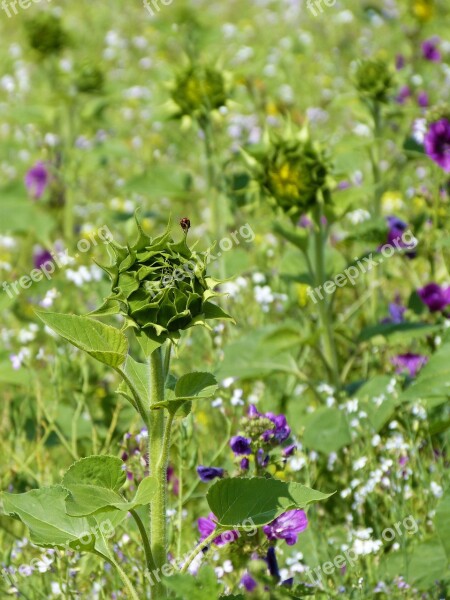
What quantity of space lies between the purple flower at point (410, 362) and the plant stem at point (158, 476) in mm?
1233

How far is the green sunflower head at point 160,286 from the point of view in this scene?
132cm

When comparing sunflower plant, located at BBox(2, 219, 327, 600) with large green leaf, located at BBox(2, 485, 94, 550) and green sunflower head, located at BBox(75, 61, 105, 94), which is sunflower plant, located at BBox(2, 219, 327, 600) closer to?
large green leaf, located at BBox(2, 485, 94, 550)

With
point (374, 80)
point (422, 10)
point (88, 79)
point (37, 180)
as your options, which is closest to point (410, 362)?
point (374, 80)

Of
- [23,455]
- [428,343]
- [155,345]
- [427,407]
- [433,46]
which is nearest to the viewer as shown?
[155,345]

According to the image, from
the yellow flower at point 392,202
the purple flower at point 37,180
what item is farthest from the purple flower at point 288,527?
the purple flower at point 37,180

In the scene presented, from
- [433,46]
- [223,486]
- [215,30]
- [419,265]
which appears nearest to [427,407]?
[223,486]

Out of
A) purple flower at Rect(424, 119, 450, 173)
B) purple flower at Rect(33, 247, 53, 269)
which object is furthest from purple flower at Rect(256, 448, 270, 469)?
purple flower at Rect(33, 247, 53, 269)

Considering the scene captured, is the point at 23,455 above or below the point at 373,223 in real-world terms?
below

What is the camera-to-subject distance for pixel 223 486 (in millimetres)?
1443

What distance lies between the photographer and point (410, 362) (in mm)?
2623

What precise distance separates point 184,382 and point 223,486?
0.17 m

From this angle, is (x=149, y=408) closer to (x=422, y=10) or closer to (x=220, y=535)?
(x=220, y=535)

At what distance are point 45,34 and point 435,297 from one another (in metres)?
2.24

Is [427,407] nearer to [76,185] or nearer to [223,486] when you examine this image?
[223,486]
